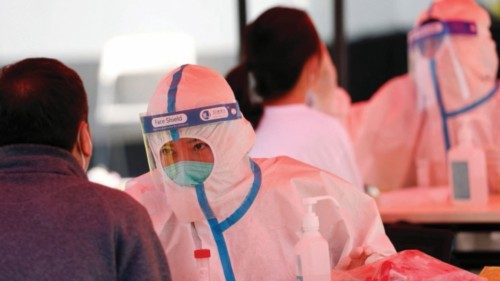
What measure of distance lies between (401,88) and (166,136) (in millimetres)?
2302

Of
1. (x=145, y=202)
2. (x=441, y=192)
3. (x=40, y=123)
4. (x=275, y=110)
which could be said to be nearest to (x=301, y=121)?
(x=275, y=110)

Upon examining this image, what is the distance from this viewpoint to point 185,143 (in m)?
2.08

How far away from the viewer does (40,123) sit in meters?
1.83

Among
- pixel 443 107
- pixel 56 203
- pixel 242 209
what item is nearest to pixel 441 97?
pixel 443 107

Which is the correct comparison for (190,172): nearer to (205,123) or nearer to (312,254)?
(205,123)

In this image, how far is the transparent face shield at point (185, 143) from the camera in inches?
81.3

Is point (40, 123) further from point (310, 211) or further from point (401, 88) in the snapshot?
point (401, 88)

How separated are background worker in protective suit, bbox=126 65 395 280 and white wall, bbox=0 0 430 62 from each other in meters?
3.13

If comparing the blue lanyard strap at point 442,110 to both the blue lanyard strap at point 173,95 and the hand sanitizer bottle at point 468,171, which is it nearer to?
the hand sanitizer bottle at point 468,171

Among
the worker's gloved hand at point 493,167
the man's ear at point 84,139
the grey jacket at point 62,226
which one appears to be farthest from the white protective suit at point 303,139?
the grey jacket at point 62,226

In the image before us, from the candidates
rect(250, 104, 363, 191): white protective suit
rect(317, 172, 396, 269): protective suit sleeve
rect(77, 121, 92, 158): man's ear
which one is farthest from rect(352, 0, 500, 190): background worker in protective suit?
rect(77, 121, 92, 158): man's ear

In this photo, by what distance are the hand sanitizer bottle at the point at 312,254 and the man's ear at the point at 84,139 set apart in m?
0.41

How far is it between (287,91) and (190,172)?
4.02 ft

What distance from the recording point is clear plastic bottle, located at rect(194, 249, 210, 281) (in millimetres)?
2033
